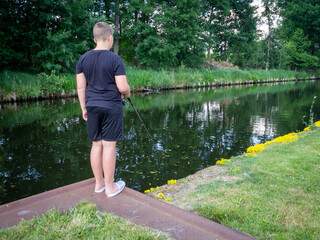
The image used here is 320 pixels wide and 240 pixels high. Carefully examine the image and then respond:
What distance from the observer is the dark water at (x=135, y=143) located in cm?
514

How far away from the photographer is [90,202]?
111 inches

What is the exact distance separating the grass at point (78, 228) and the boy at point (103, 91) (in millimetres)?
572

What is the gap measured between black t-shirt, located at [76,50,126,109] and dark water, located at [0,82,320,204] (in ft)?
7.66

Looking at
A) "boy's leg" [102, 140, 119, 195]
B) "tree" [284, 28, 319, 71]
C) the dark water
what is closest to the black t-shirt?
"boy's leg" [102, 140, 119, 195]

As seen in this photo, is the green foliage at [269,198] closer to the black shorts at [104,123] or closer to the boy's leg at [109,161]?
the boy's leg at [109,161]

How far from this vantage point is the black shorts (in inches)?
112

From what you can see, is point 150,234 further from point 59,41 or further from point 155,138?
point 59,41

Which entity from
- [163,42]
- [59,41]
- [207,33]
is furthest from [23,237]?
[207,33]

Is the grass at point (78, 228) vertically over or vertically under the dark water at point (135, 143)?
over

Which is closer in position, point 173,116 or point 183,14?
point 173,116

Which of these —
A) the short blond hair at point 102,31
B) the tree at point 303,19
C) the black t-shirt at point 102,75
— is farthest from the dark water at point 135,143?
the tree at point 303,19

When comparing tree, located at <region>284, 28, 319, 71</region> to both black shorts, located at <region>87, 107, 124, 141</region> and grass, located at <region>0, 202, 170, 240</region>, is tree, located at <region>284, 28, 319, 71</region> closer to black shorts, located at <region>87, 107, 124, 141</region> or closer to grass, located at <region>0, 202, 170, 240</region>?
black shorts, located at <region>87, 107, 124, 141</region>

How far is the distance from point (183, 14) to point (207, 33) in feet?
34.3

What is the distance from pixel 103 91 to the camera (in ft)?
9.27
